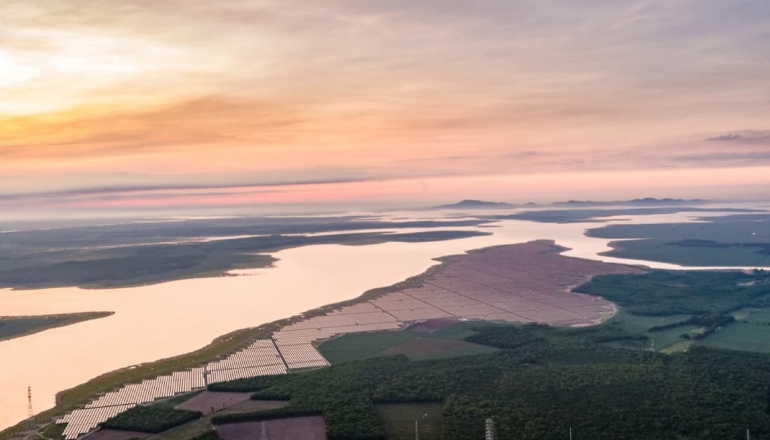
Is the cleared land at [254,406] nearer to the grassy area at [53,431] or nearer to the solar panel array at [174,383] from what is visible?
the solar panel array at [174,383]

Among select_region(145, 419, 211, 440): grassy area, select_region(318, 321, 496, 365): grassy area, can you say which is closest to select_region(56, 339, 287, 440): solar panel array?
select_region(145, 419, 211, 440): grassy area

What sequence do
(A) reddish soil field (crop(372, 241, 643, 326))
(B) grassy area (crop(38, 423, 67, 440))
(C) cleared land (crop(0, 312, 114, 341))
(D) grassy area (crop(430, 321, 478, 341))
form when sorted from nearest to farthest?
(B) grassy area (crop(38, 423, 67, 440)) → (D) grassy area (crop(430, 321, 478, 341)) → (C) cleared land (crop(0, 312, 114, 341)) → (A) reddish soil field (crop(372, 241, 643, 326))

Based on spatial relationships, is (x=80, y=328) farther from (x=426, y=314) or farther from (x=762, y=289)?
(x=762, y=289)

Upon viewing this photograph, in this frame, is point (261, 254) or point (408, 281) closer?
point (408, 281)

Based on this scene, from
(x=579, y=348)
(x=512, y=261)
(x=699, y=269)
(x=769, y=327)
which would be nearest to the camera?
(x=579, y=348)

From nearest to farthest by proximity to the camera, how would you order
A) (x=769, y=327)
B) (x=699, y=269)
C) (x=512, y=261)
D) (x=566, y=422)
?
(x=566, y=422)
(x=769, y=327)
(x=699, y=269)
(x=512, y=261)

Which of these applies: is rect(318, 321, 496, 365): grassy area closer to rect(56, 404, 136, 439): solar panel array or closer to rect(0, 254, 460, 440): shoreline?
rect(0, 254, 460, 440): shoreline

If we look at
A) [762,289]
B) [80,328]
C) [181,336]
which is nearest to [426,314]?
[181,336]
